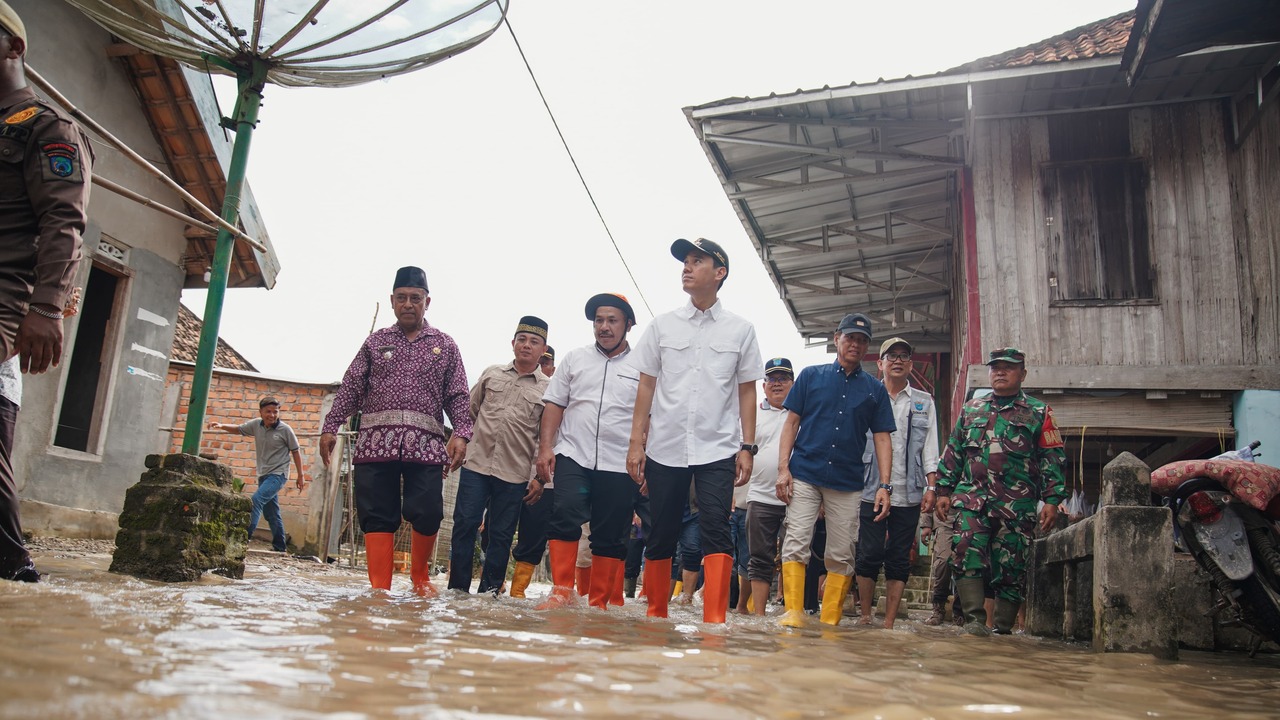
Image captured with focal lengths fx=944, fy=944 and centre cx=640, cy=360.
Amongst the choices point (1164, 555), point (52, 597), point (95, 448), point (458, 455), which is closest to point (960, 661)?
point (1164, 555)

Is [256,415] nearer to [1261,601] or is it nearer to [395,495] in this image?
[395,495]

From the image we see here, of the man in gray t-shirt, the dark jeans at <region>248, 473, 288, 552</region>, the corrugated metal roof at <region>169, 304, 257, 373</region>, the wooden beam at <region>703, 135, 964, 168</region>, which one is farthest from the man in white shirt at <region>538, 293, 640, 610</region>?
the corrugated metal roof at <region>169, 304, 257, 373</region>

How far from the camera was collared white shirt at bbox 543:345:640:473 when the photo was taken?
559cm

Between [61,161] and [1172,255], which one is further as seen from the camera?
[1172,255]

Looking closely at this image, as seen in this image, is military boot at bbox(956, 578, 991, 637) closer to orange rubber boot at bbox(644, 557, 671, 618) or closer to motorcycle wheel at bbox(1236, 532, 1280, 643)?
motorcycle wheel at bbox(1236, 532, 1280, 643)

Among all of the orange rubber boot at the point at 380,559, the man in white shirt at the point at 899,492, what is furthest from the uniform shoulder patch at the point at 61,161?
the man in white shirt at the point at 899,492

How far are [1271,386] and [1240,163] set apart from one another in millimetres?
2304

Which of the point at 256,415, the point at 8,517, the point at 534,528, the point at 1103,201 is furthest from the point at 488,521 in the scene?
the point at 256,415

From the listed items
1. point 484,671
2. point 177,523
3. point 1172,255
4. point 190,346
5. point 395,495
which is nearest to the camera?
point 484,671

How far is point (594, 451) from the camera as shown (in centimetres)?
559

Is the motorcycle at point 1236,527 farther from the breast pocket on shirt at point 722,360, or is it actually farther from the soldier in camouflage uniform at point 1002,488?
the breast pocket on shirt at point 722,360

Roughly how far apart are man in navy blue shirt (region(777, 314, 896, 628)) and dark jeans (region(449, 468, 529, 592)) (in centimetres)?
179

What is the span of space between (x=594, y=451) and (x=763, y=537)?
1.53m

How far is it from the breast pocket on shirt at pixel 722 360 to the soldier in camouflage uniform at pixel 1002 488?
193 centimetres
